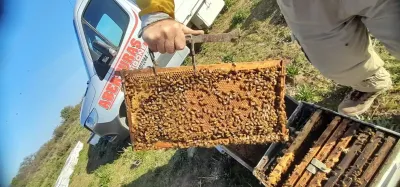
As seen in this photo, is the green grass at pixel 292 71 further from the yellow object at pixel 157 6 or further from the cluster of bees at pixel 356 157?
the yellow object at pixel 157 6

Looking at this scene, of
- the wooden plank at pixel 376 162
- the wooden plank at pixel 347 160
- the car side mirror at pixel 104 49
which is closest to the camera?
the wooden plank at pixel 376 162

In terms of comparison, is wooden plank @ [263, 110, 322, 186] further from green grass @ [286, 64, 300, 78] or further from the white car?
the white car

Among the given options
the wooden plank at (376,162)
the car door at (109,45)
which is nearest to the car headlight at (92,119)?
the car door at (109,45)

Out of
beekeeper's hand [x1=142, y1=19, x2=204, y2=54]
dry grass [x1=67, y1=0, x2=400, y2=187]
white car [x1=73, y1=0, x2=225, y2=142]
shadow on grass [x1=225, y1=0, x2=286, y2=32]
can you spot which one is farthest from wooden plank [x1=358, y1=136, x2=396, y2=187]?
white car [x1=73, y1=0, x2=225, y2=142]

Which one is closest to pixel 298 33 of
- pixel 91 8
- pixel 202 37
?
pixel 202 37

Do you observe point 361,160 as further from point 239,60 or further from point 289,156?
point 239,60

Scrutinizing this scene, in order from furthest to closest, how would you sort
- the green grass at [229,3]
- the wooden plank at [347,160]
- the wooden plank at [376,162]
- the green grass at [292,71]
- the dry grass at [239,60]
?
1. the green grass at [229,3]
2. the green grass at [292,71]
3. the dry grass at [239,60]
4. the wooden plank at [347,160]
5. the wooden plank at [376,162]

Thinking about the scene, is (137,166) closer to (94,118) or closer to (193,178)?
(94,118)
